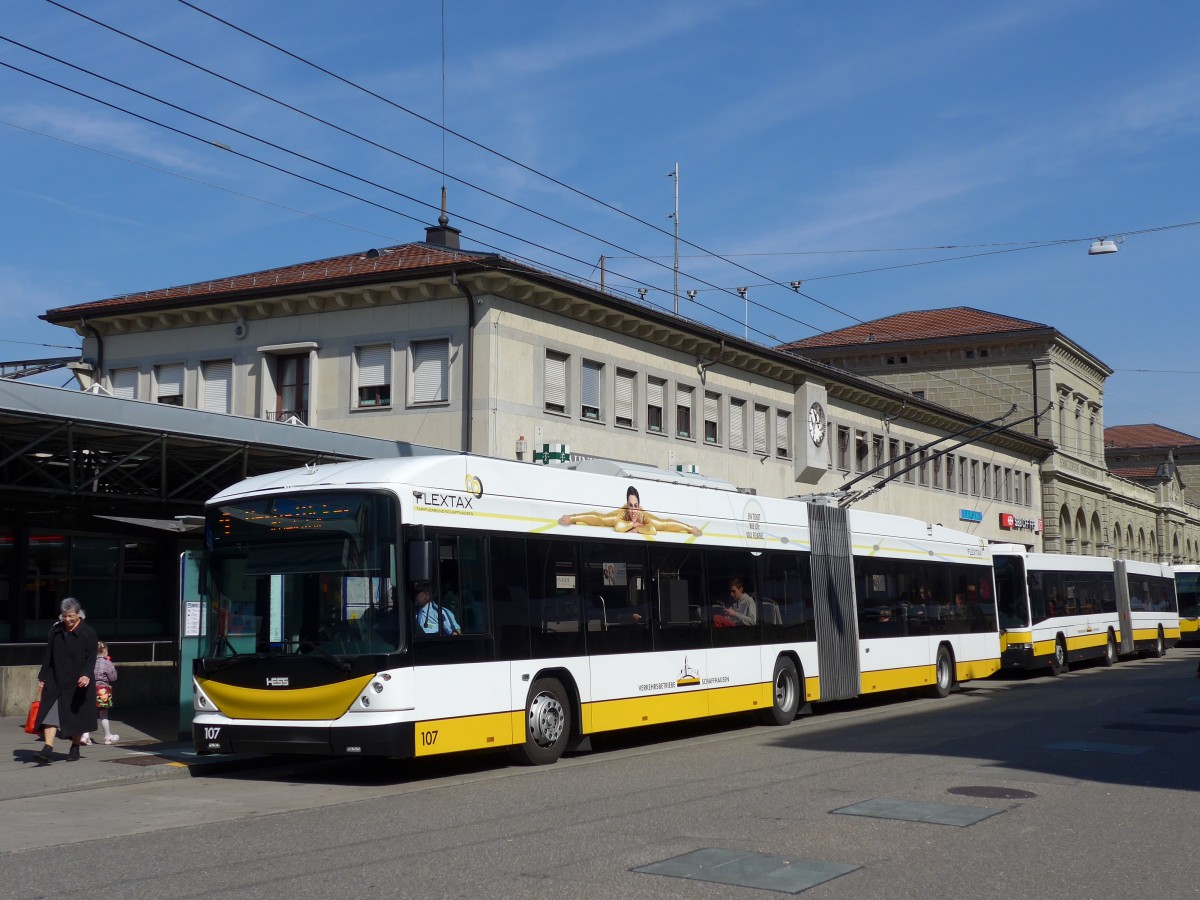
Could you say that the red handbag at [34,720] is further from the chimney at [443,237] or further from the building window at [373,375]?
the chimney at [443,237]

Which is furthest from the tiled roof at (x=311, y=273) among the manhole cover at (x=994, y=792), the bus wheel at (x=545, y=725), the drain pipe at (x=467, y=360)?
the manhole cover at (x=994, y=792)

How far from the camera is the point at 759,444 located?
4069 centimetres

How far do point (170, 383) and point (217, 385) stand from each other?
5.19 ft

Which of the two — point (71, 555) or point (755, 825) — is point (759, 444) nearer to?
point (71, 555)

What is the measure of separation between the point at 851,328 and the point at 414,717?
68.3m

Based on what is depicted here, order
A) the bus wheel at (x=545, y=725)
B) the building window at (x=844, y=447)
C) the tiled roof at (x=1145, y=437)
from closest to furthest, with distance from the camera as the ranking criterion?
the bus wheel at (x=545, y=725) < the building window at (x=844, y=447) < the tiled roof at (x=1145, y=437)

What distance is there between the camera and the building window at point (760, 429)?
40.5m

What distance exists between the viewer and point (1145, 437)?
118562 millimetres

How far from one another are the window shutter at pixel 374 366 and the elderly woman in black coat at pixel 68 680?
17.4m

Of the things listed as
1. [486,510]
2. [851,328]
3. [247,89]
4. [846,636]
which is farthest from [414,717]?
[851,328]

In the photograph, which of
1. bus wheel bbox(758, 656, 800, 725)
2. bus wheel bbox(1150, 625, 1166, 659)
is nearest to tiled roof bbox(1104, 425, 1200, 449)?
bus wheel bbox(1150, 625, 1166, 659)

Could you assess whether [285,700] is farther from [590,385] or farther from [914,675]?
[590,385]

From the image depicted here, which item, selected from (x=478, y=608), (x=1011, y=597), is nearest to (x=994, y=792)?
(x=478, y=608)

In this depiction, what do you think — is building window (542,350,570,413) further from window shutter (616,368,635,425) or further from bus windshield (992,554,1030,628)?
bus windshield (992,554,1030,628)
